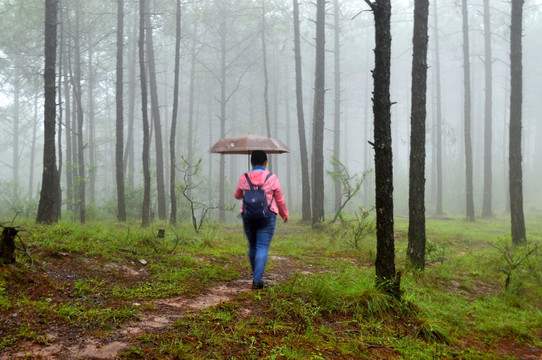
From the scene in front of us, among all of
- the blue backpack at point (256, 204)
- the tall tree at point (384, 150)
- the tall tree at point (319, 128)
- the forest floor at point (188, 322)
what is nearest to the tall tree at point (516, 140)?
the forest floor at point (188, 322)

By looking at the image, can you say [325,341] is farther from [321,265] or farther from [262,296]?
[321,265]

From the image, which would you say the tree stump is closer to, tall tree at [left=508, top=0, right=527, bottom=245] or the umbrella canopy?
the umbrella canopy

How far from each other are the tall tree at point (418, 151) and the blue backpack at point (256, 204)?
324cm

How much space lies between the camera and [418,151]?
6.83m

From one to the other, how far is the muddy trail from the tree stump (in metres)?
1.71

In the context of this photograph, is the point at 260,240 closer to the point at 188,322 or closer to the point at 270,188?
the point at 270,188

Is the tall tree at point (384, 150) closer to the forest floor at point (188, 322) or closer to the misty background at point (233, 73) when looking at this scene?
the forest floor at point (188, 322)

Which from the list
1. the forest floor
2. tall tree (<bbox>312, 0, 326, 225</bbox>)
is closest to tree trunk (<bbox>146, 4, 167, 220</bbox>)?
tall tree (<bbox>312, 0, 326, 225</bbox>)

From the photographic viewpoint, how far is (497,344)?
4207 millimetres

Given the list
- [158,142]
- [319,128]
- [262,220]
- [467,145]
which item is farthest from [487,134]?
[262,220]

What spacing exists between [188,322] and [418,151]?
5.29 meters

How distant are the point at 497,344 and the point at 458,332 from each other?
0.43 metres

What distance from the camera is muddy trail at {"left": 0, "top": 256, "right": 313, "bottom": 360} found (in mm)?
2738

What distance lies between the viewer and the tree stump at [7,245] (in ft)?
14.2
